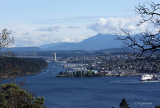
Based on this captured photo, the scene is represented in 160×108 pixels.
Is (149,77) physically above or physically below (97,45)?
below

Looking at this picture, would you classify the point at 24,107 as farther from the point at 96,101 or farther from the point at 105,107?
the point at 96,101

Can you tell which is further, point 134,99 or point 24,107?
point 134,99

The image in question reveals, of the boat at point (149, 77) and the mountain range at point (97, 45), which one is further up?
the mountain range at point (97, 45)

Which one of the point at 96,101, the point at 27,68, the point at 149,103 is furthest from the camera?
the point at 27,68

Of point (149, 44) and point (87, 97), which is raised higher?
point (149, 44)

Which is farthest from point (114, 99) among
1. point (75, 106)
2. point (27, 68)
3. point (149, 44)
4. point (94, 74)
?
point (27, 68)

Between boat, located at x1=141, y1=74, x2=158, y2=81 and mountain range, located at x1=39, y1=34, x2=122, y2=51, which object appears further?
mountain range, located at x1=39, y1=34, x2=122, y2=51

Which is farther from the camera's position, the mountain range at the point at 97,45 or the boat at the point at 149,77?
the mountain range at the point at 97,45

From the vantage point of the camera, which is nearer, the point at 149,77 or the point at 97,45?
the point at 149,77

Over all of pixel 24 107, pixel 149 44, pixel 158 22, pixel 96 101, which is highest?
pixel 158 22

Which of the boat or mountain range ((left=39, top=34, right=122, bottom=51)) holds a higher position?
mountain range ((left=39, top=34, right=122, bottom=51))

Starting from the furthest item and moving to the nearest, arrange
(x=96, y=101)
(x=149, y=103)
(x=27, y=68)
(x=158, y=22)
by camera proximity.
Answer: (x=27, y=68) < (x=96, y=101) < (x=149, y=103) < (x=158, y=22)
